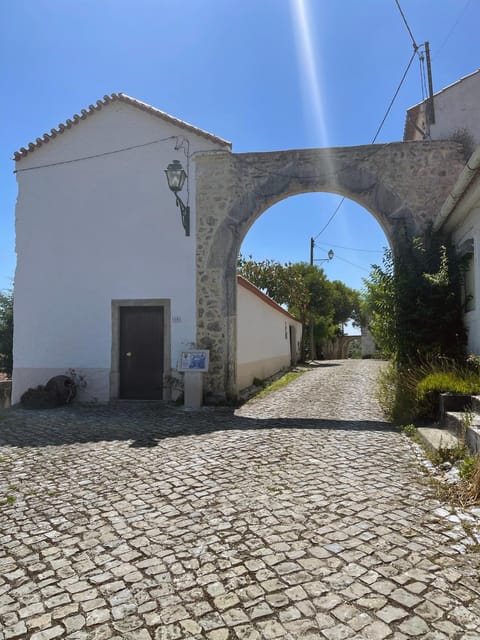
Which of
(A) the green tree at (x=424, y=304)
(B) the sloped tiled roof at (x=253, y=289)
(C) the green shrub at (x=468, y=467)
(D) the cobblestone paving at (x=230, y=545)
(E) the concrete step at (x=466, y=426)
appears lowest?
(D) the cobblestone paving at (x=230, y=545)

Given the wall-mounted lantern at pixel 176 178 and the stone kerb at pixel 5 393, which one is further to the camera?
the stone kerb at pixel 5 393

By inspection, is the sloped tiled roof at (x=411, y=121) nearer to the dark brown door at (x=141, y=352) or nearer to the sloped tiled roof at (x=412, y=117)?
the sloped tiled roof at (x=412, y=117)

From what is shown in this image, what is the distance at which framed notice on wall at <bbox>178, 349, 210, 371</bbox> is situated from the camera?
324 inches

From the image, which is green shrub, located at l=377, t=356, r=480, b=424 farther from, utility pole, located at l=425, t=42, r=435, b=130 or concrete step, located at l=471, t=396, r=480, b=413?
utility pole, located at l=425, t=42, r=435, b=130

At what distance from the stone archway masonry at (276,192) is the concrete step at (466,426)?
13.0 ft

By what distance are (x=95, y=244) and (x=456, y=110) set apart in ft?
30.9

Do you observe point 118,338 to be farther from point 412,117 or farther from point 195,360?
point 412,117

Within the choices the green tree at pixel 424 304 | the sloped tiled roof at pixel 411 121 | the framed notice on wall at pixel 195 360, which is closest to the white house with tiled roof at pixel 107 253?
the framed notice on wall at pixel 195 360

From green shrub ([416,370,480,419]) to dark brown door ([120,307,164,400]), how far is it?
5.26 m

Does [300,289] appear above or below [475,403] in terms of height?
above

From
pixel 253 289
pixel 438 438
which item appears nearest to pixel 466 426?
pixel 438 438

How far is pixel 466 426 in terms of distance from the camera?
167 inches

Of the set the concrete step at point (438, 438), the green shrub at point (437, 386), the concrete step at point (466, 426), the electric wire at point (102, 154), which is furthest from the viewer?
the electric wire at point (102, 154)

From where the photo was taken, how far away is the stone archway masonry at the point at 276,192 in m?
Answer: 8.16
